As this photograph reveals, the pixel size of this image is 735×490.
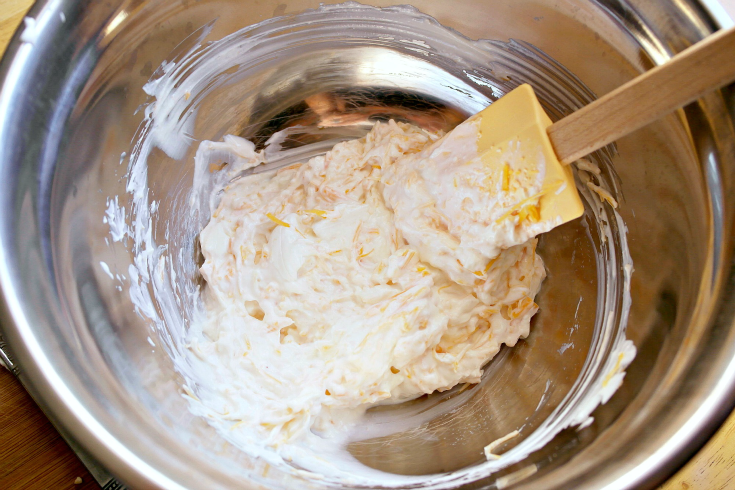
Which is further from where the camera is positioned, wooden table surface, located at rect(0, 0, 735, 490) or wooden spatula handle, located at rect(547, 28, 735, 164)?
wooden table surface, located at rect(0, 0, 735, 490)

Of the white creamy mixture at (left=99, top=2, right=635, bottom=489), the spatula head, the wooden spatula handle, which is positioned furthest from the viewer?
the white creamy mixture at (left=99, top=2, right=635, bottom=489)

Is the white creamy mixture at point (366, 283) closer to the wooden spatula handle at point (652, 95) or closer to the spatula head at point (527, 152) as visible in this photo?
the spatula head at point (527, 152)

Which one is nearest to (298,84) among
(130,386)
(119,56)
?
(119,56)

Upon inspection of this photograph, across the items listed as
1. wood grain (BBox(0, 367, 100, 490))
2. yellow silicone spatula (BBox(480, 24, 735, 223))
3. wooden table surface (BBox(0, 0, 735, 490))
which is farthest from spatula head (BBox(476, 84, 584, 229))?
wood grain (BBox(0, 367, 100, 490))

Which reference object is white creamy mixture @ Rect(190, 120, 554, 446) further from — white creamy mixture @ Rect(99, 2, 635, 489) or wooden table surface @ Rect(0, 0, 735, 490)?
wooden table surface @ Rect(0, 0, 735, 490)

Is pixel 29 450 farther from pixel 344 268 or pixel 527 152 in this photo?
pixel 527 152

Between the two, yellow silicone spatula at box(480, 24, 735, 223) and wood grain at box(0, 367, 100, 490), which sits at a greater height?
yellow silicone spatula at box(480, 24, 735, 223)

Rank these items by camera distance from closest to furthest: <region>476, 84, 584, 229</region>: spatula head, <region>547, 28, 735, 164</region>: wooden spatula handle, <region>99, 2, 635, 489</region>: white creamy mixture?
<region>547, 28, 735, 164</region>: wooden spatula handle → <region>476, 84, 584, 229</region>: spatula head → <region>99, 2, 635, 489</region>: white creamy mixture

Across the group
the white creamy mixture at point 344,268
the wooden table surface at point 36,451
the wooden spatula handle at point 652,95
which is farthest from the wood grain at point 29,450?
the wooden spatula handle at point 652,95
